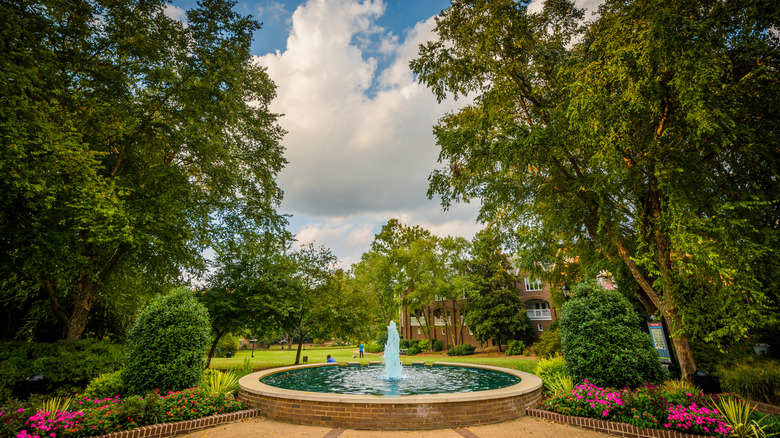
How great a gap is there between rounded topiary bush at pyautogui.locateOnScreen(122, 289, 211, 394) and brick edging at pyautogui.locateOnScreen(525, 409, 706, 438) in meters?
8.57

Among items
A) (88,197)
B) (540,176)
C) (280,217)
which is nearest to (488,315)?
(540,176)

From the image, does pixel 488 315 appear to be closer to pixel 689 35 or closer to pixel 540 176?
pixel 540 176

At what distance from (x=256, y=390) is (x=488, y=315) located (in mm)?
27488

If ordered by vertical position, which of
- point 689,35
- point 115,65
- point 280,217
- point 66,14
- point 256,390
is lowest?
point 256,390

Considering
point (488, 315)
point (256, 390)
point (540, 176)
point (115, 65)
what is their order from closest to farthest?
point (256, 390)
point (115, 65)
point (540, 176)
point (488, 315)

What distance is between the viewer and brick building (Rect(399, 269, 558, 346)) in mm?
35125

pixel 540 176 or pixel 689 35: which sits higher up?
pixel 689 35

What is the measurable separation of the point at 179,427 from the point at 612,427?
8.49m

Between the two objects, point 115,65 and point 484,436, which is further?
point 115,65

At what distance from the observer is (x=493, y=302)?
103 ft

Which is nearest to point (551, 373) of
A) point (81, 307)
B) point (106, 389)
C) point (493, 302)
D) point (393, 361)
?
point (393, 361)

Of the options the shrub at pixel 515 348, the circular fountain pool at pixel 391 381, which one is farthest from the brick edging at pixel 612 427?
the shrub at pixel 515 348

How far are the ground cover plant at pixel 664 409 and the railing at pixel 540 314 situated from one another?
1178 inches

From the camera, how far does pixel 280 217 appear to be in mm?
15906
